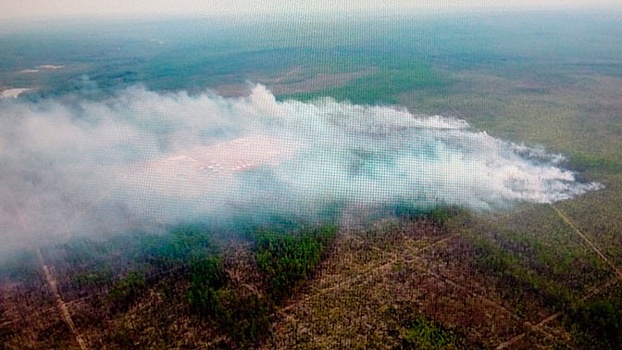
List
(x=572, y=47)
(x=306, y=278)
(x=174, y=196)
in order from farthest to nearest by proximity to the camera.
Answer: (x=572, y=47) → (x=174, y=196) → (x=306, y=278)

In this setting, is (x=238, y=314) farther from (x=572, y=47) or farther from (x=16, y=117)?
(x=572, y=47)

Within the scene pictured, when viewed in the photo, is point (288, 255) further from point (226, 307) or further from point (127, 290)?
point (127, 290)

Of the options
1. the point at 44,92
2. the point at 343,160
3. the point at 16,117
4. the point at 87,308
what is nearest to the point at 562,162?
the point at 343,160

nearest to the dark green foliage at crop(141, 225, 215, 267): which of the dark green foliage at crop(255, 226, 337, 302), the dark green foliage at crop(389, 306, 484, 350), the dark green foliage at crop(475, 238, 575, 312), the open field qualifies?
the open field

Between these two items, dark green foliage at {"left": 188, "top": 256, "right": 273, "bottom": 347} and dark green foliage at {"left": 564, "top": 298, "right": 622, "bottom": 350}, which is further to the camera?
dark green foliage at {"left": 188, "top": 256, "right": 273, "bottom": 347}

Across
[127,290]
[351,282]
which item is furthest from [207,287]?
[351,282]

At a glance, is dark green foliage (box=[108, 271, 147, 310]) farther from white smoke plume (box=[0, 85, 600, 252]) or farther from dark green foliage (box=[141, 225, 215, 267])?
white smoke plume (box=[0, 85, 600, 252])
